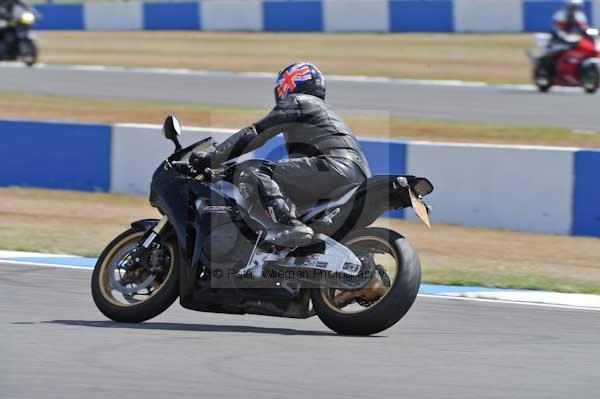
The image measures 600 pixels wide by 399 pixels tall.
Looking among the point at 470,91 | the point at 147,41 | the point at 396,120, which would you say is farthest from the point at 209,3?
the point at 396,120

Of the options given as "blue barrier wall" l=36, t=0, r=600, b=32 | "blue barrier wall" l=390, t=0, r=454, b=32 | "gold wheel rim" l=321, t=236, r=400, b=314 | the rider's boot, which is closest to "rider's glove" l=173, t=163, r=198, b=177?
the rider's boot

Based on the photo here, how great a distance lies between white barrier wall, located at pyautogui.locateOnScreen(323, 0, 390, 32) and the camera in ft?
96.8

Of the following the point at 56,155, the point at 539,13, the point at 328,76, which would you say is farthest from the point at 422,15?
the point at 56,155

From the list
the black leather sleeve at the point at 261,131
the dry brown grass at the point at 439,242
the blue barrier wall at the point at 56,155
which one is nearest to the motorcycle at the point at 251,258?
the black leather sleeve at the point at 261,131

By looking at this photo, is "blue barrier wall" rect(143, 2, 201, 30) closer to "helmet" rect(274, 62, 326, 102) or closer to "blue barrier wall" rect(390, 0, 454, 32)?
"blue barrier wall" rect(390, 0, 454, 32)

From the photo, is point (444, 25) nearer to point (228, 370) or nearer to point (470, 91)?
point (470, 91)

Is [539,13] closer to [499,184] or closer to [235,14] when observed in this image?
[235,14]

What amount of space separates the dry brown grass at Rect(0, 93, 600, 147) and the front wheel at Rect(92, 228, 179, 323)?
8.51 meters

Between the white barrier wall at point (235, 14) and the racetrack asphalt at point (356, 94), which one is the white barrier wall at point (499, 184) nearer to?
the racetrack asphalt at point (356, 94)

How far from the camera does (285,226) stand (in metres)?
6.32

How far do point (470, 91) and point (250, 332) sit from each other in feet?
48.6

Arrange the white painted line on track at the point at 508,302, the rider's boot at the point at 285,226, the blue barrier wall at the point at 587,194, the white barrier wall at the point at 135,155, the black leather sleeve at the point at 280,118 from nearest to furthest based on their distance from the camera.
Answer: the rider's boot at the point at 285,226 → the black leather sleeve at the point at 280,118 → the white painted line on track at the point at 508,302 → the blue barrier wall at the point at 587,194 → the white barrier wall at the point at 135,155

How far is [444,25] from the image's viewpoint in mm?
28656

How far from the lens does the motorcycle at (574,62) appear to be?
19984 millimetres
